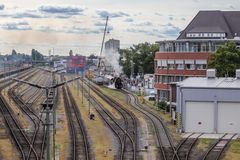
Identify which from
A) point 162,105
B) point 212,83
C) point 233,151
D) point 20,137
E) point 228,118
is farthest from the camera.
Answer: point 162,105

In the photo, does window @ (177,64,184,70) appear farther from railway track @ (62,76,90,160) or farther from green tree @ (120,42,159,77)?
green tree @ (120,42,159,77)

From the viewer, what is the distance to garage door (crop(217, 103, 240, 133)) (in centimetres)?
5259

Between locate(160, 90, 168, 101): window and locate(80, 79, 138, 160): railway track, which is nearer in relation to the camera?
locate(80, 79, 138, 160): railway track

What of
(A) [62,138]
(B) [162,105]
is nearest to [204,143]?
(A) [62,138]

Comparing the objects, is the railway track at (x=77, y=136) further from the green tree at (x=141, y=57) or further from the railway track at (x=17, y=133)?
the green tree at (x=141, y=57)

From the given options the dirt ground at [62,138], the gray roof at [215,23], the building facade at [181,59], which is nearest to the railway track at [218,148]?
the dirt ground at [62,138]

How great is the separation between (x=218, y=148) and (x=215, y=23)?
6135 centimetres

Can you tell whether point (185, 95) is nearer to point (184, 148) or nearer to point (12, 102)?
point (184, 148)

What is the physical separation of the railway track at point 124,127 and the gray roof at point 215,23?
25.3 metres

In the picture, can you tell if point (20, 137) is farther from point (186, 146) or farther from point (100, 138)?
point (186, 146)

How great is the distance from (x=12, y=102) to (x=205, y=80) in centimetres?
3099

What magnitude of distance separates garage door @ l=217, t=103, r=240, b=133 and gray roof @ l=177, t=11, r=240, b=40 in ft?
158

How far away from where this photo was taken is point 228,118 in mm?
52719

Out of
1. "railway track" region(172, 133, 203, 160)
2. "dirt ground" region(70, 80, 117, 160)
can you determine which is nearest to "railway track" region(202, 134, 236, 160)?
"railway track" region(172, 133, 203, 160)
